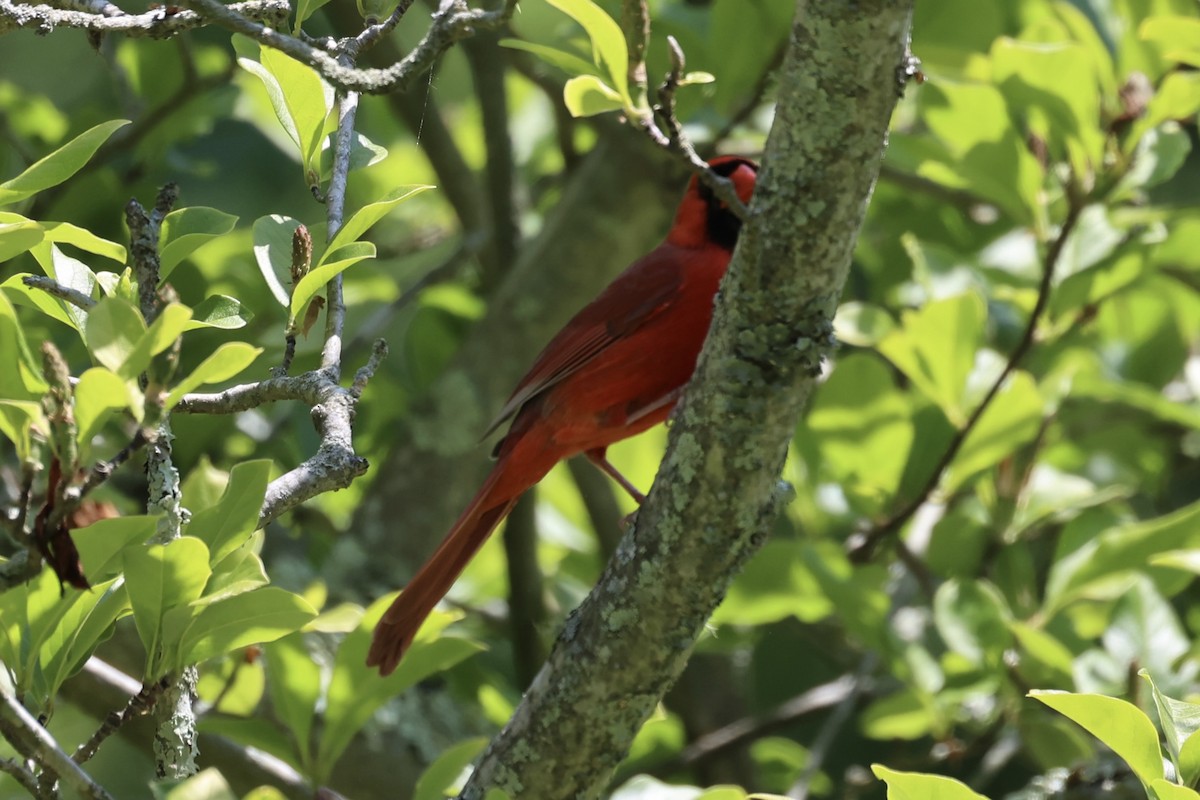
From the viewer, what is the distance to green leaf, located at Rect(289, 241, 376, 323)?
1.70m

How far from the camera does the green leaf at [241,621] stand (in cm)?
175

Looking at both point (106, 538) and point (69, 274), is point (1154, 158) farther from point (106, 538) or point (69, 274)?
point (106, 538)

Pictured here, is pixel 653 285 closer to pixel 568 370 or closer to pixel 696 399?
pixel 568 370

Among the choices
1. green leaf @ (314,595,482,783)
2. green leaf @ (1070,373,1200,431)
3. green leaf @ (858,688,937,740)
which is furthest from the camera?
green leaf @ (1070,373,1200,431)

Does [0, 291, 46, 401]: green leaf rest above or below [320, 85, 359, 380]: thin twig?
below

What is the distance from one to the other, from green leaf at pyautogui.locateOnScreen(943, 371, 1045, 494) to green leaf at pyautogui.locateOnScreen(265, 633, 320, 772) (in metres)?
1.57

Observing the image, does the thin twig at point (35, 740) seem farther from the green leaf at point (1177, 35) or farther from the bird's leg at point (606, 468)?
the green leaf at point (1177, 35)

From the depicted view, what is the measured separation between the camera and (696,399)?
204 centimetres

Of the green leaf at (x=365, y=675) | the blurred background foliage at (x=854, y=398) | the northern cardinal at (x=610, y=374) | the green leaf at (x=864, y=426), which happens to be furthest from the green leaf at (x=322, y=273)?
the green leaf at (x=864, y=426)

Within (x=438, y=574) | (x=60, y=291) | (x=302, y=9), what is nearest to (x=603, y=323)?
(x=438, y=574)

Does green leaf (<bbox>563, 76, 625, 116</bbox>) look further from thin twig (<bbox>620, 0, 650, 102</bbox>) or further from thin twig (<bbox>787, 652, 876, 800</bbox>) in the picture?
thin twig (<bbox>787, 652, 876, 800</bbox>)

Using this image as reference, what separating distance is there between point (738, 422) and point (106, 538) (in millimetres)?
883

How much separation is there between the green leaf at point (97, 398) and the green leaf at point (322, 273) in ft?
1.11

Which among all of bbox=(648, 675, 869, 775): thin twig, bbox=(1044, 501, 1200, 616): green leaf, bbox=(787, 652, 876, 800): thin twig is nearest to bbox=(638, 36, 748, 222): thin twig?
bbox=(1044, 501, 1200, 616): green leaf
